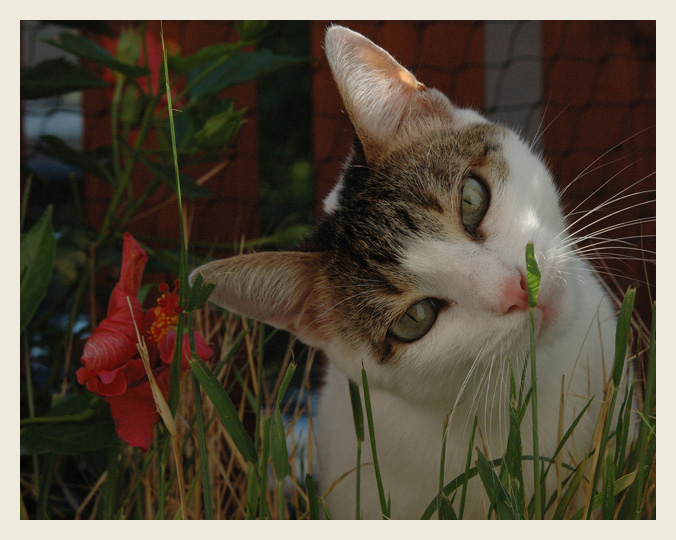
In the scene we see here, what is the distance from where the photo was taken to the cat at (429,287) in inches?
34.3

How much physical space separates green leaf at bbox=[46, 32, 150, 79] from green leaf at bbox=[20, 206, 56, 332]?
0.91 feet

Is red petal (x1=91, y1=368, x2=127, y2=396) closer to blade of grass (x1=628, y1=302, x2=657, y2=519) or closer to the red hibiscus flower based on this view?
the red hibiscus flower

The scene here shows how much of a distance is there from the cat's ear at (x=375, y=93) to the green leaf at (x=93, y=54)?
0.35 meters

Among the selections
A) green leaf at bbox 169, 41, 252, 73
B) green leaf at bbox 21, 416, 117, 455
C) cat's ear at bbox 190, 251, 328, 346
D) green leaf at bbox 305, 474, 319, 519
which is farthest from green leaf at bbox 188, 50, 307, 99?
green leaf at bbox 305, 474, 319, 519

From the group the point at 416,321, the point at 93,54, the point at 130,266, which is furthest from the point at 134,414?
the point at 93,54

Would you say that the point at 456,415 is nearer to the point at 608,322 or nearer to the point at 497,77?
the point at 608,322

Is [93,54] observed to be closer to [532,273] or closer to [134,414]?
[134,414]

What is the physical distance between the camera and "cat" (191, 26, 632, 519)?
0.87m

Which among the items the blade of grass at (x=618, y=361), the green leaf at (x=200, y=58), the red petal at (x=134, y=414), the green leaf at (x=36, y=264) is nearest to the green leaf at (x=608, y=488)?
the blade of grass at (x=618, y=361)

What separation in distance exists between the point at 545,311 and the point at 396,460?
0.35 metres

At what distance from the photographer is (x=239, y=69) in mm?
1202

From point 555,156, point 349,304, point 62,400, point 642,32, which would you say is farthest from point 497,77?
point 62,400

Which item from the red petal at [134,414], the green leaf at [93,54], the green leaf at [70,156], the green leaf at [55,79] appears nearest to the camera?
the red petal at [134,414]

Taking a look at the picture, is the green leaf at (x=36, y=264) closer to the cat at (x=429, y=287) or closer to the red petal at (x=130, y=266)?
the red petal at (x=130, y=266)
